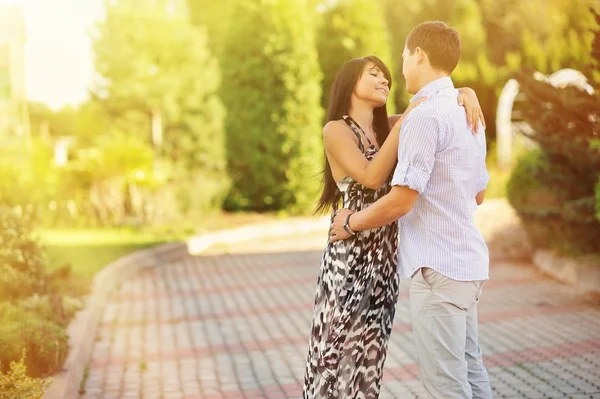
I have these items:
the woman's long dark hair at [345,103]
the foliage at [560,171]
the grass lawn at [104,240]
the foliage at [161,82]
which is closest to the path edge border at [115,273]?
the grass lawn at [104,240]

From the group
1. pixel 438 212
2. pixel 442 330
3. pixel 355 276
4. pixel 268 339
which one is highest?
pixel 438 212

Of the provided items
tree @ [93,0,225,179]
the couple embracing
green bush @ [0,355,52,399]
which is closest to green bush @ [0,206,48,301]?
green bush @ [0,355,52,399]

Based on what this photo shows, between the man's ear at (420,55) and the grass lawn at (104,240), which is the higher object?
the man's ear at (420,55)

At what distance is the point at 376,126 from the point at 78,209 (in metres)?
13.7

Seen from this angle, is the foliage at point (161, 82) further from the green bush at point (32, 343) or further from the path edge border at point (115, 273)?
the green bush at point (32, 343)

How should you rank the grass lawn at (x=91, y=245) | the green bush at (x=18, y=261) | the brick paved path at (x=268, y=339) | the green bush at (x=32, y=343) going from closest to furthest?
1. the green bush at (x=32, y=343)
2. the brick paved path at (x=268, y=339)
3. the green bush at (x=18, y=261)
4. the grass lawn at (x=91, y=245)

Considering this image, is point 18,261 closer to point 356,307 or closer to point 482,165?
point 356,307

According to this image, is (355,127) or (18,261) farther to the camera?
(18,261)

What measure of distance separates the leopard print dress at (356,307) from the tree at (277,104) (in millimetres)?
14628

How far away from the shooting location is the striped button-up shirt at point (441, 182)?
3244 mm

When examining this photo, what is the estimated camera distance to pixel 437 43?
132 inches

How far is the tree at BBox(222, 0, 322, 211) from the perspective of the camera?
18578mm

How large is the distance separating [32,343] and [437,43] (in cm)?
343

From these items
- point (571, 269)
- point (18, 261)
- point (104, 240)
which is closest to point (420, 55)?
point (18, 261)
